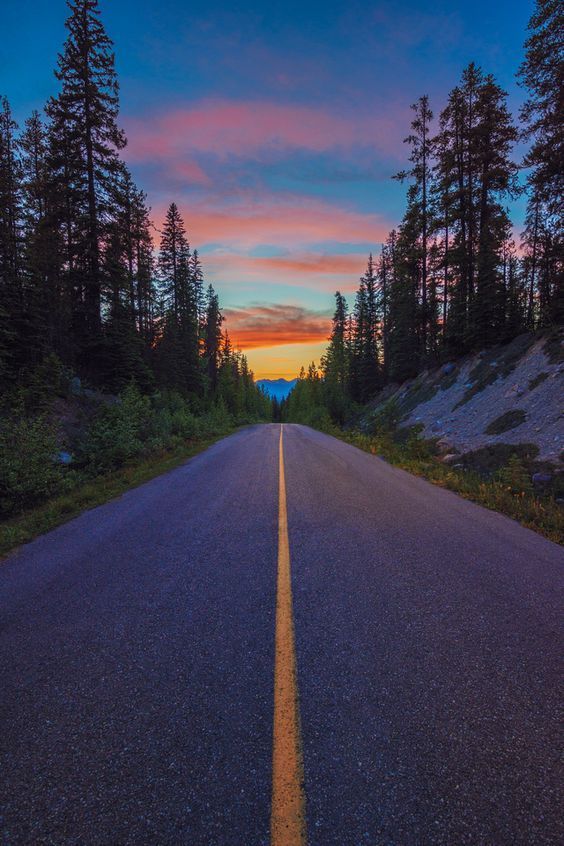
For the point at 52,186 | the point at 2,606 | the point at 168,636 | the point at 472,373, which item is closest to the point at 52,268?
the point at 52,186

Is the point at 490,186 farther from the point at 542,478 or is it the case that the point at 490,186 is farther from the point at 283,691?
the point at 283,691

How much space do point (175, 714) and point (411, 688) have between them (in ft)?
5.49

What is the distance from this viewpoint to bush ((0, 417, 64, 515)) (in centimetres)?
751

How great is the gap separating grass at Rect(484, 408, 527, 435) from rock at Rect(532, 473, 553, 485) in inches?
143

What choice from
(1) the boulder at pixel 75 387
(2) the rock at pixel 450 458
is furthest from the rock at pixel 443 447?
(1) the boulder at pixel 75 387

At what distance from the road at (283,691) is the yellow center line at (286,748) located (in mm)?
12

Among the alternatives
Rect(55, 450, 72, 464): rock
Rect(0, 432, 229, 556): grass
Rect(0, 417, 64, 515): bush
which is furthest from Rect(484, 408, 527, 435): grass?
Rect(55, 450, 72, 464): rock

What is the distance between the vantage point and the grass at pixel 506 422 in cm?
1155

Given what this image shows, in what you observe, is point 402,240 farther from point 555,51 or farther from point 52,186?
point 52,186

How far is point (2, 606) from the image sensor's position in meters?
3.79

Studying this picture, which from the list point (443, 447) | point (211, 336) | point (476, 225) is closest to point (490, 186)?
point (476, 225)

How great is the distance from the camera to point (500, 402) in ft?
44.9

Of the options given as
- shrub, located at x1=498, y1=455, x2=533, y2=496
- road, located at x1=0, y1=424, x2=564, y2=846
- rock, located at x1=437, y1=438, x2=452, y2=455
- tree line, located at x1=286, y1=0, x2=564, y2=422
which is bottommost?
road, located at x1=0, y1=424, x2=564, y2=846

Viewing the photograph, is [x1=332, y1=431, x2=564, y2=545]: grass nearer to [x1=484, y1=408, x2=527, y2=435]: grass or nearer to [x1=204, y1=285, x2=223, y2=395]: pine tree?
[x1=484, y1=408, x2=527, y2=435]: grass
